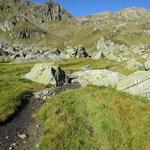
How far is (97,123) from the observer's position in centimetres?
3581

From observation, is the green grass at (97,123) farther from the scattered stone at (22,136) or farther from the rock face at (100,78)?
the rock face at (100,78)

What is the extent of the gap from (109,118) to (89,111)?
14.6ft

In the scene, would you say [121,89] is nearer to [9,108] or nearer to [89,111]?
[89,111]

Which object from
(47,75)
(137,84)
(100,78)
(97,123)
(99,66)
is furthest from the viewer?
(99,66)

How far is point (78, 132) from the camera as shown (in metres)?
34.3

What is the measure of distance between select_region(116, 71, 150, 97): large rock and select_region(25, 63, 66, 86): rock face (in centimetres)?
1989

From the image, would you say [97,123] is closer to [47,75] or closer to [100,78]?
[100,78]

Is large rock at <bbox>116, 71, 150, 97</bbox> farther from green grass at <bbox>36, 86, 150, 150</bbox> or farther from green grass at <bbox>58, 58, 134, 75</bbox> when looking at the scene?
green grass at <bbox>58, 58, 134, 75</bbox>

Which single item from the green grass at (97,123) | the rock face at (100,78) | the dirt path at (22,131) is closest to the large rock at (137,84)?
the green grass at (97,123)

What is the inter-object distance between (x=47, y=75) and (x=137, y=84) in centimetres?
2554

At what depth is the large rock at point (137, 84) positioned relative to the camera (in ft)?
157

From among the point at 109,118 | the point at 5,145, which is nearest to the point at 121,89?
the point at 109,118

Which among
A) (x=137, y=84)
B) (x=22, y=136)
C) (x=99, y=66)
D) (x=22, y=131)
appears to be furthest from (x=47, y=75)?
(x=99, y=66)

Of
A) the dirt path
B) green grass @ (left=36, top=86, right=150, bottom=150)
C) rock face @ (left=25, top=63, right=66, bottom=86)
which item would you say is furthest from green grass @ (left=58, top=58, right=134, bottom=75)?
the dirt path
